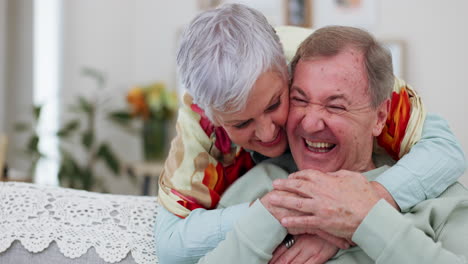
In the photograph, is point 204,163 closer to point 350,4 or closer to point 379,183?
point 379,183

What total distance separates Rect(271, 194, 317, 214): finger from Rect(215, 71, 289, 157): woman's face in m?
0.18

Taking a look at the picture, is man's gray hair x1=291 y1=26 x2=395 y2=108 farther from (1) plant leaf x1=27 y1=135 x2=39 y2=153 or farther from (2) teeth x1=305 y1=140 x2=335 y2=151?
(1) plant leaf x1=27 y1=135 x2=39 y2=153

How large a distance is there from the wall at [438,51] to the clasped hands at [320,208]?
9.15ft

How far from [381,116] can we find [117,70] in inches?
166

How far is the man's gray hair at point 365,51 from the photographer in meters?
1.35

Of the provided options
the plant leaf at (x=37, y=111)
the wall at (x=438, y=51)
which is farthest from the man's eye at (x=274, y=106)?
the plant leaf at (x=37, y=111)

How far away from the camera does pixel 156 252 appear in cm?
143

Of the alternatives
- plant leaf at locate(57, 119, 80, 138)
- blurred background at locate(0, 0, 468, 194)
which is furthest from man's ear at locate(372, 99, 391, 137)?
plant leaf at locate(57, 119, 80, 138)

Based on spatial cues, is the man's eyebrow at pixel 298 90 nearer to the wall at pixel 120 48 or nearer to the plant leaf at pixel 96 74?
the plant leaf at pixel 96 74

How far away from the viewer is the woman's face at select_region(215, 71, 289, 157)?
1.28m

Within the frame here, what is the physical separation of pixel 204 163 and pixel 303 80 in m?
0.36

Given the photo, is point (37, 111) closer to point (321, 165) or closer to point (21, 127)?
point (21, 127)

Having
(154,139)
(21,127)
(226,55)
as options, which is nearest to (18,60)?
(21,127)

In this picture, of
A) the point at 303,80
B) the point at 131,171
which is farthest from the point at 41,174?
the point at 303,80
